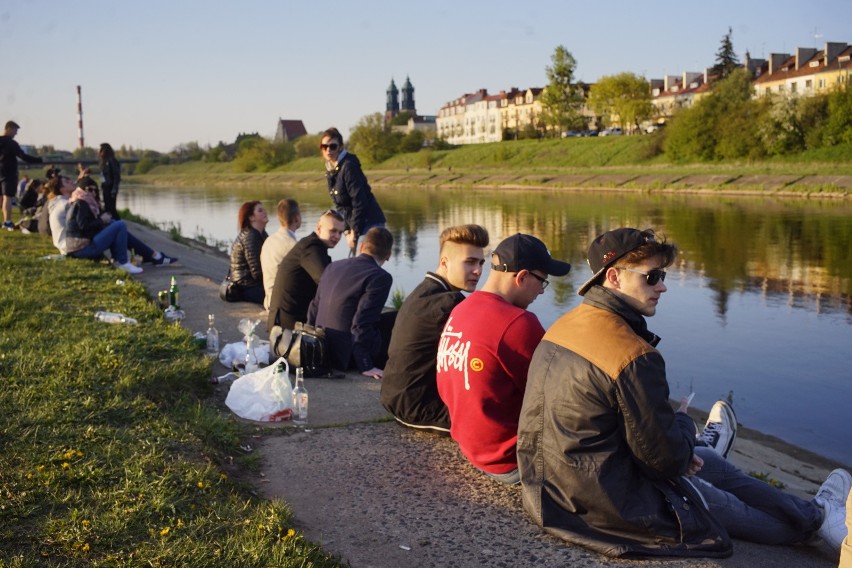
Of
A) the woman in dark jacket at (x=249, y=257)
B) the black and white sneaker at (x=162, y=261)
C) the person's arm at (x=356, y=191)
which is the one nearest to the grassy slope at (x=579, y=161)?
the black and white sneaker at (x=162, y=261)

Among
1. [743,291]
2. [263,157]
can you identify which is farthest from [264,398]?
[263,157]

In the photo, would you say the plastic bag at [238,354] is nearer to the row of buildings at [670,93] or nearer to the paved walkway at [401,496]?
the paved walkway at [401,496]

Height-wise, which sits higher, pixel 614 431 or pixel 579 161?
pixel 579 161

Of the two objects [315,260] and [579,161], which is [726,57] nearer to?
[579,161]

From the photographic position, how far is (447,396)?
15.3ft

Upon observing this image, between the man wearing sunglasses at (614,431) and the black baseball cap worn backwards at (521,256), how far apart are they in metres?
0.64

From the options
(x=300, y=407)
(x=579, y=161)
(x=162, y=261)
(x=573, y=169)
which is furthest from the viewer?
(x=579, y=161)

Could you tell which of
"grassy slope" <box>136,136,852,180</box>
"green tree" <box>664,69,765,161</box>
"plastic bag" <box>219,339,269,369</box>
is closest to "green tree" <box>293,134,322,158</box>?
"grassy slope" <box>136,136,852,180</box>

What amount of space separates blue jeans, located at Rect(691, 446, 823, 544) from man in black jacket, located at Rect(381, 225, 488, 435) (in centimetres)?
165

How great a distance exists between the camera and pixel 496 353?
13.8 feet

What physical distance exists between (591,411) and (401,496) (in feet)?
4.21

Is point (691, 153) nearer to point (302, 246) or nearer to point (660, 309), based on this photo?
point (660, 309)

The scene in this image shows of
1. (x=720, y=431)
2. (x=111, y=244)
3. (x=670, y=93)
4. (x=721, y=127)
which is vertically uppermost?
(x=670, y=93)

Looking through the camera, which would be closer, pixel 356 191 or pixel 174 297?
pixel 174 297
